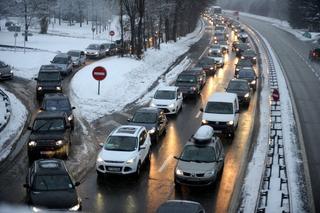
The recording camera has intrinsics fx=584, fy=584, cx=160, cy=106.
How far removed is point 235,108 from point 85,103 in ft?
35.5

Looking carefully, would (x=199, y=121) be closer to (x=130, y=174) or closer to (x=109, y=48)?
(x=130, y=174)

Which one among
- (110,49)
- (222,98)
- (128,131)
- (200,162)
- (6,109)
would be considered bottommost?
(110,49)

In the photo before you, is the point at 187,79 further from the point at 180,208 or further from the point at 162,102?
the point at 180,208

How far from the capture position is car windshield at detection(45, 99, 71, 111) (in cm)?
3044

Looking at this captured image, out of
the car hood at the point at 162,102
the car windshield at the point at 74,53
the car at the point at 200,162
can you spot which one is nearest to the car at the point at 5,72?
the car windshield at the point at 74,53

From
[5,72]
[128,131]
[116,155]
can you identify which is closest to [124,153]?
[116,155]

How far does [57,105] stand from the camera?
100 feet

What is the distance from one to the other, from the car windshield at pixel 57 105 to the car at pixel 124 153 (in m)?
7.43

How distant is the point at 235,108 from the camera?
30469 millimetres

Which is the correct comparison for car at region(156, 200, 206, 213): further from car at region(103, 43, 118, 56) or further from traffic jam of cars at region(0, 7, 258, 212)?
car at region(103, 43, 118, 56)

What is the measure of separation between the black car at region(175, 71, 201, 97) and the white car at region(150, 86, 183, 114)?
13.3 feet

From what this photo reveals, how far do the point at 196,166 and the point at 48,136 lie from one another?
6.87 m

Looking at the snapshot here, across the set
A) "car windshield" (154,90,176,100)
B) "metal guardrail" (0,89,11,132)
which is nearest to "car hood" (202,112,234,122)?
"car windshield" (154,90,176,100)

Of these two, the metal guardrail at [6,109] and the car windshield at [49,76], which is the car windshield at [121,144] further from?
the car windshield at [49,76]
